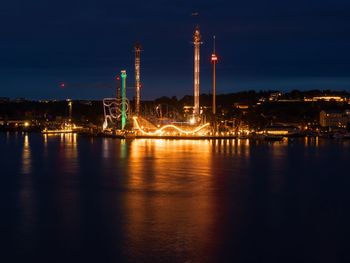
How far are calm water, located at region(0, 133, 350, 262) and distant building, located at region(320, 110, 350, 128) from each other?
2018 centimetres

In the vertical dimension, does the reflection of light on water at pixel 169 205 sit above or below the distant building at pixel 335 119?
below

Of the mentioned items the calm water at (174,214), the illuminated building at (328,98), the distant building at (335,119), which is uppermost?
the illuminated building at (328,98)

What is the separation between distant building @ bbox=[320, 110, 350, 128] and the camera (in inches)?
1177

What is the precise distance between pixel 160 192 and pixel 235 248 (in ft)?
8.75

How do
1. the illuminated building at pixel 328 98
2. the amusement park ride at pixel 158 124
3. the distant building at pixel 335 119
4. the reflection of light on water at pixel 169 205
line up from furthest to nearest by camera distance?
the illuminated building at pixel 328 98 < the distant building at pixel 335 119 < the amusement park ride at pixel 158 124 < the reflection of light on water at pixel 169 205

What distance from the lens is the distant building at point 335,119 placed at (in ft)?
98.1

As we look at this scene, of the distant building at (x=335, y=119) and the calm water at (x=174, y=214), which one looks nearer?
the calm water at (x=174, y=214)

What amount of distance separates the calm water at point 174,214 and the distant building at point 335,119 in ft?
66.2

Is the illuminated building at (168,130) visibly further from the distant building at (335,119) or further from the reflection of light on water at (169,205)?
the reflection of light on water at (169,205)

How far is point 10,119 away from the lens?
133 feet

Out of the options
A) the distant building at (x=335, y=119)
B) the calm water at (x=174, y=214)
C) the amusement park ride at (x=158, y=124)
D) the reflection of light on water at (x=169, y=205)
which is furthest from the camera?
the distant building at (x=335, y=119)

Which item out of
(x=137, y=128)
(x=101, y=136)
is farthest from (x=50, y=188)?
(x=101, y=136)

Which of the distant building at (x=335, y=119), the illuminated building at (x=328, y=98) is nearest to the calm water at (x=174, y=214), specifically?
the distant building at (x=335, y=119)

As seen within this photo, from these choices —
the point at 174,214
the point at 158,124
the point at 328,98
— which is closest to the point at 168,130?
the point at 158,124
